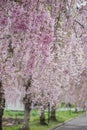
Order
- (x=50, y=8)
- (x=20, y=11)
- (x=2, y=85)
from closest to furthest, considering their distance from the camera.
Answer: (x=20, y=11), (x=50, y=8), (x=2, y=85)

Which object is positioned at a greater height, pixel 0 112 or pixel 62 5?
pixel 62 5

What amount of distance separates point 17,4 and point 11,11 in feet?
0.61

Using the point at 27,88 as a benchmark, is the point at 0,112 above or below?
below

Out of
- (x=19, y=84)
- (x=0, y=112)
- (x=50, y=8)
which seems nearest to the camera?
(x=50, y=8)

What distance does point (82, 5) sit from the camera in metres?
8.39

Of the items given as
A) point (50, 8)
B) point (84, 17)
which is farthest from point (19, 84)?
point (50, 8)

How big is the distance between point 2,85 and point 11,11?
13.5 meters

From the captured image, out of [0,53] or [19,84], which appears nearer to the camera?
[0,53]

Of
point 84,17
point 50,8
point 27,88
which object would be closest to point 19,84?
point 27,88

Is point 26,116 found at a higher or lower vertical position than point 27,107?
lower

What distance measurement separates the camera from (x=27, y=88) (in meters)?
27.5

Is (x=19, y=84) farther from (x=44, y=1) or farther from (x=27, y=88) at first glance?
(x=44, y=1)

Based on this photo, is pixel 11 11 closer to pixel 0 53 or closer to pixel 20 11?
pixel 20 11

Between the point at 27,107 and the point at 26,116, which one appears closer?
the point at 26,116
